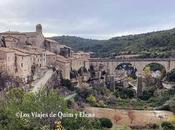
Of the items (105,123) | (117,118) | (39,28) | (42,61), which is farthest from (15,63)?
(39,28)

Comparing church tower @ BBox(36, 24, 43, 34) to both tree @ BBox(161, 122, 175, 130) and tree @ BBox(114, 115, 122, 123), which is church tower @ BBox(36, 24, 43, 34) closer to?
tree @ BBox(114, 115, 122, 123)

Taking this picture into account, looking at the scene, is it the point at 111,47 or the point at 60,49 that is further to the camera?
the point at 111,47

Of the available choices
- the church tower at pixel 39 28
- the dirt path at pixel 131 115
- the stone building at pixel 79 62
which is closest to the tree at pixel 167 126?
the dirt path at pixel 131 115

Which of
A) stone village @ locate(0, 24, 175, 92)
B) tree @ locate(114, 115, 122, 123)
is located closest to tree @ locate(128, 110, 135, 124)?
tree @ locate(114, 115, 122, 123)

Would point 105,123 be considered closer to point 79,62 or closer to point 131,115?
point 131,115

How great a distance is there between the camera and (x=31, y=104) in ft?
122

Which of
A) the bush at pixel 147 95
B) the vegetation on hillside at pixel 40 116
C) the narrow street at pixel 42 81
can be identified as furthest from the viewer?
the bush at pixel 147 95

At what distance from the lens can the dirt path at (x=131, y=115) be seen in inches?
2136

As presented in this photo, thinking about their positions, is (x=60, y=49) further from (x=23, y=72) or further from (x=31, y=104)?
(x=31, y=104)

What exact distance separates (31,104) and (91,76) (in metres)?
51.9

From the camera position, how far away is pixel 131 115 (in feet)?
188

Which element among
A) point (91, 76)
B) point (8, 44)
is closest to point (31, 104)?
point (8, 44)

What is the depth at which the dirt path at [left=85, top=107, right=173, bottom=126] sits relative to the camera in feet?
178

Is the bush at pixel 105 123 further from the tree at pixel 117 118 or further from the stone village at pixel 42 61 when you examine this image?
the stone village at pixel 42 61
